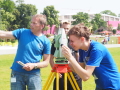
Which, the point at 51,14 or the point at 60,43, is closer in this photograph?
the point at 60,43

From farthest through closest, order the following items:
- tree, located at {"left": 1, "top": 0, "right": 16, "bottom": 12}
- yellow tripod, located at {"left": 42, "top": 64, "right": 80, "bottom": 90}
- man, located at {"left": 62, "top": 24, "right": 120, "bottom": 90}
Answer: tree, located at {"left": 1, "top": 0, "right": 16, "bottom": 12}, yellow tripod, located at {"left": 42, "top": 64, "right": 80, "bottom": 90}, man, located at {"left": 62, "top": 24, "right": 120, "bottom": 90}

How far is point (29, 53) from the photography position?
3.54m

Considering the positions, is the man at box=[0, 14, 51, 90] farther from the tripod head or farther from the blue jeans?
the tripod head

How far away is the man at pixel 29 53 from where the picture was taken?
11.6 feet

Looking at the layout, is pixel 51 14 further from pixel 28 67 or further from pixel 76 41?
pixel 76 41

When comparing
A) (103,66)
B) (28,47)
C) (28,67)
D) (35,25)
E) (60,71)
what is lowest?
(60,71)

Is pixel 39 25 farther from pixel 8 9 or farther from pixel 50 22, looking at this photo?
pixel 50 22

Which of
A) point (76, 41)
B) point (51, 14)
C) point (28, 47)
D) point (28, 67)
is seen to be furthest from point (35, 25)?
point (51, 14)

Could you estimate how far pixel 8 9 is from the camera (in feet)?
192

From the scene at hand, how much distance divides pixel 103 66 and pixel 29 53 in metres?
1.20

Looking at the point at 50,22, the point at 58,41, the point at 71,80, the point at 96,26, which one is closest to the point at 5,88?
the point at 71,80

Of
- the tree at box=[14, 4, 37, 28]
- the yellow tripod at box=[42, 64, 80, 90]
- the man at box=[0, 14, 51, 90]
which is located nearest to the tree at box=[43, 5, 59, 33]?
the tree at box=[14, 4, 37, 28]

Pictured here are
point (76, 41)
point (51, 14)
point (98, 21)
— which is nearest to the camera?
point (76, 41)

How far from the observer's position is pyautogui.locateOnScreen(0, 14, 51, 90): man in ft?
11.6
